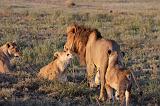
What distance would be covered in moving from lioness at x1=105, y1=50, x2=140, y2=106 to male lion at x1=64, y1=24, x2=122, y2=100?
0.20 meters

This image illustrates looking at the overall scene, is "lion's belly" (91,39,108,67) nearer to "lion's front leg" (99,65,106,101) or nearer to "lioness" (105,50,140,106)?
"lion's front leg" (99,65,106,101)

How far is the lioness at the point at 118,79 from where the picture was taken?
970 centimetres

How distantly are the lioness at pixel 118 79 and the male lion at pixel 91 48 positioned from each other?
0.65 feet

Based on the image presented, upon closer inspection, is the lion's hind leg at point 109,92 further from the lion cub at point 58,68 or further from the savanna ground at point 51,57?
the lion cub at point 58,68

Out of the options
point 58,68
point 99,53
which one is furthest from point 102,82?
point 58,68

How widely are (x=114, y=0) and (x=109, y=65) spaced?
149ft

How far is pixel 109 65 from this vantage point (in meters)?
10.5

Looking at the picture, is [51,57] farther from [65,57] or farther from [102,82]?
[102,82]

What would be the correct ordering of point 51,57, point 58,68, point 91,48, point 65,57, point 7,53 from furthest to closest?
point 51,57 < point 7,53 < point 65,57 < point 58,68 < point 91,48

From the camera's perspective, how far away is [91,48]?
38.5 feet

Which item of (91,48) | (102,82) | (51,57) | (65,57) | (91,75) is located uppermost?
(91,48)

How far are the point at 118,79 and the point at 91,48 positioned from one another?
6.72 ft

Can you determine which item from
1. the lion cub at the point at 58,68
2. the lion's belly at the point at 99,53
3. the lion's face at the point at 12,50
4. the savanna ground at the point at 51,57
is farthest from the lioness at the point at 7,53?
the lion's belly at the point at 99,53

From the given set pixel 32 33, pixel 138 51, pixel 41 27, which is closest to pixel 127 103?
pixel 138 51
